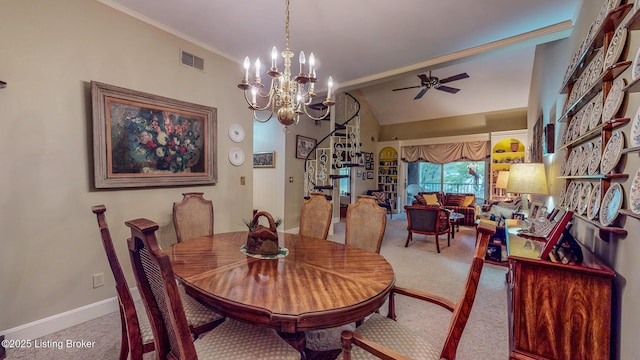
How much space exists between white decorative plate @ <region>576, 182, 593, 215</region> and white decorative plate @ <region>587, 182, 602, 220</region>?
0.05 metres

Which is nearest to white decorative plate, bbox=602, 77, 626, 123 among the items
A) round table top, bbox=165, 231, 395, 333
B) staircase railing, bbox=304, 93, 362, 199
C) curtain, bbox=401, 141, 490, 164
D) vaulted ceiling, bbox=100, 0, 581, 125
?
round table top, bbox=165, 231, 395, 333

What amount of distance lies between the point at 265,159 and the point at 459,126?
5955mm

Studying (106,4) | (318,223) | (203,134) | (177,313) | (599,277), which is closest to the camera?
(177,313)

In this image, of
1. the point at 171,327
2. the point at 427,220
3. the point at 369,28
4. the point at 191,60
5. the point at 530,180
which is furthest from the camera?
the point at 427,220

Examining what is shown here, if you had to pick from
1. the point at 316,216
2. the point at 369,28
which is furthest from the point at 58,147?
the point at 369,28

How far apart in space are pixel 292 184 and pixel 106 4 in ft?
13.0

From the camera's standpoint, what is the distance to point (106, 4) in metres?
2.36

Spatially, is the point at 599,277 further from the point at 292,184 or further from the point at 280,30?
the point at 292,184

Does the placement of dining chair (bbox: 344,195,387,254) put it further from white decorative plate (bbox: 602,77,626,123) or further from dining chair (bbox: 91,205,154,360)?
dining chair (bbox: 91,205,154,360)

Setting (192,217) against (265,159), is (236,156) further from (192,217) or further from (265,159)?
(265,159)

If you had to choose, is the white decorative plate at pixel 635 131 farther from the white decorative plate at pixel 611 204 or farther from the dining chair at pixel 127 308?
the dining chair at pixel 127 308

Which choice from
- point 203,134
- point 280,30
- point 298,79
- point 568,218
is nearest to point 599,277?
point 568,218

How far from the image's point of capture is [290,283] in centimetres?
138

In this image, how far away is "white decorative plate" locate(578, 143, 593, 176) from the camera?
1.59 m
